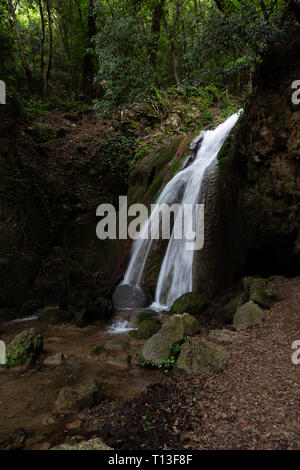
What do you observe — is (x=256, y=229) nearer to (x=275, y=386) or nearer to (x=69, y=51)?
(x=275, y=386)

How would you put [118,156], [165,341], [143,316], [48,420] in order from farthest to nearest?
[118,156] → [143,316] → [165,341] → [48,420]

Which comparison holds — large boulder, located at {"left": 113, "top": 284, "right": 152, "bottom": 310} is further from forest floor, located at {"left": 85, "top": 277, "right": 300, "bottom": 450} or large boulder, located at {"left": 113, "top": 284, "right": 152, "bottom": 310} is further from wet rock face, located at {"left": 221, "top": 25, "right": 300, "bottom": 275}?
forest floor, located at {"left": 85, "top": 277, "right": 300, "bottom": 450}

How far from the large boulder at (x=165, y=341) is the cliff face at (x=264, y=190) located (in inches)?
88.2

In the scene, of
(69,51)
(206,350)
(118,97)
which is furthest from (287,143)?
(69,51)

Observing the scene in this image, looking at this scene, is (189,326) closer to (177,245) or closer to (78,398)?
(78,398)

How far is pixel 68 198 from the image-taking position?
10461 mm

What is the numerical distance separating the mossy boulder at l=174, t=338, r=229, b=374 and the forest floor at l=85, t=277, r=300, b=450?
0.11m

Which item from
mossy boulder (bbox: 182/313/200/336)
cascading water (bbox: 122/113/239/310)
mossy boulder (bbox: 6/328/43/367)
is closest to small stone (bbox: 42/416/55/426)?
mossy boulder (bbox: 6/328/43/367)

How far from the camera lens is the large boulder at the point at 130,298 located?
7135 mm

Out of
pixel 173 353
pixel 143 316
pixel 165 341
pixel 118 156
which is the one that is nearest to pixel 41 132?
pixel 118 156

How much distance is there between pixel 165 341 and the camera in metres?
4.29

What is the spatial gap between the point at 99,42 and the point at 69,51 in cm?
829

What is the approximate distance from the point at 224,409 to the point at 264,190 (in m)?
4.63

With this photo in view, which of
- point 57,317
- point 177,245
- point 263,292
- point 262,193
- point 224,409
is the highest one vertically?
point 262,193
